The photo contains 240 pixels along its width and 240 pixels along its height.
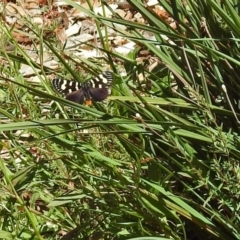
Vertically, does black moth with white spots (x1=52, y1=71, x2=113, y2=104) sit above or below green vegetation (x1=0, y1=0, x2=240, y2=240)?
above

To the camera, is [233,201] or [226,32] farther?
[226,32]

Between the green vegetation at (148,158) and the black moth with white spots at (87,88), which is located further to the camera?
the black moth with white spots at (87,88)

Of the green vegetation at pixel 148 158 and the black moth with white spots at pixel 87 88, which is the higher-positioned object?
the black moth with white spots at pixel 87 88

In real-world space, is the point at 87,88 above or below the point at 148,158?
above

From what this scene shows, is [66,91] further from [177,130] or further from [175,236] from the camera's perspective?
[175,236]

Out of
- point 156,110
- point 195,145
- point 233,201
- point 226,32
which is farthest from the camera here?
point 226,32

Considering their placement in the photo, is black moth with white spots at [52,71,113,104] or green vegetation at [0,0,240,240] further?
black moth with white spots at [52,71,113,104]

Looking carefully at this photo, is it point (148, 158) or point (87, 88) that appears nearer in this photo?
point (148, 158)

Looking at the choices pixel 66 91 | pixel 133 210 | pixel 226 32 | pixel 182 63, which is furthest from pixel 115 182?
pixel 226 32
